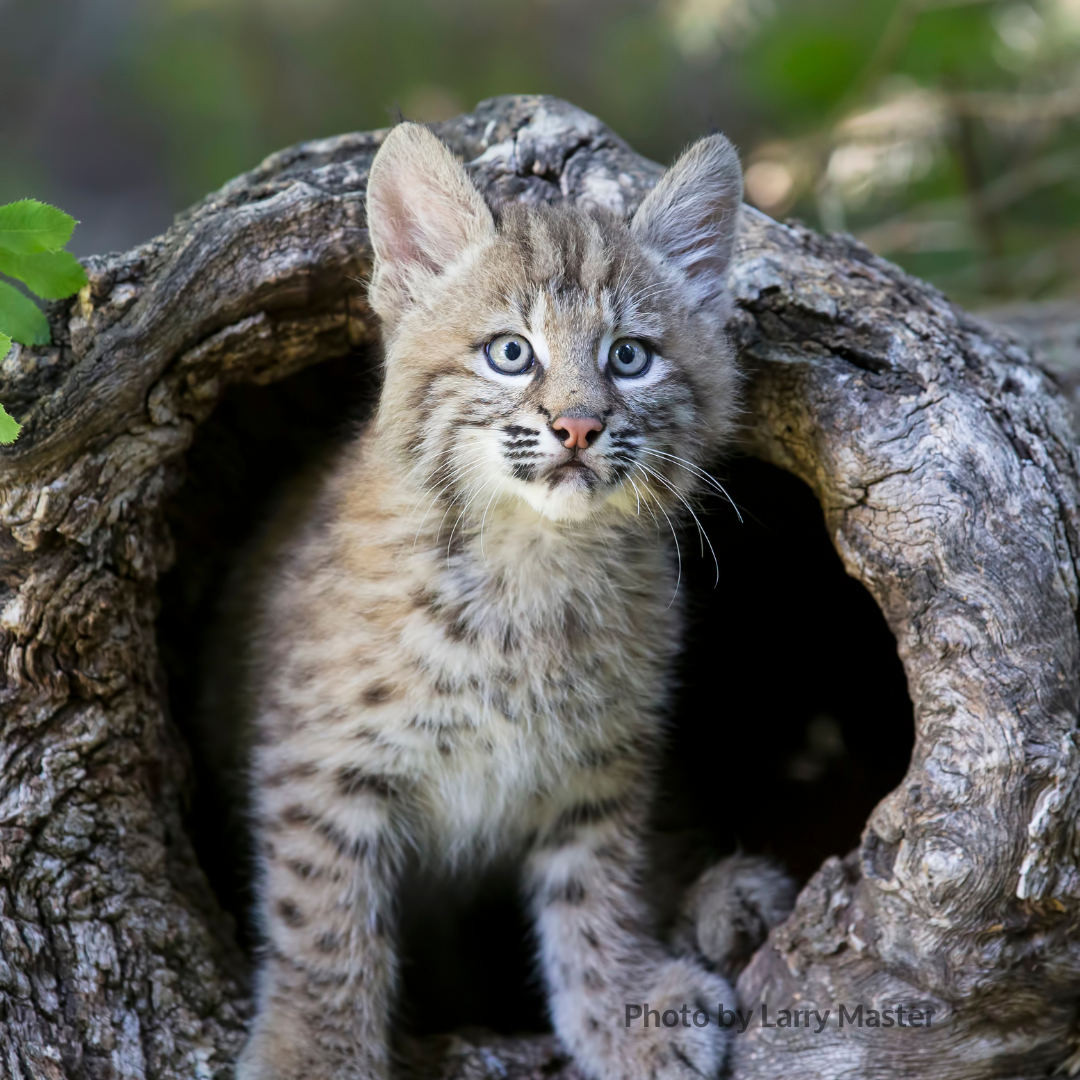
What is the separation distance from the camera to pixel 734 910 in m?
3.36

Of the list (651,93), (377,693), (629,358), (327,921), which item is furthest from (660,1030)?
(651,93)

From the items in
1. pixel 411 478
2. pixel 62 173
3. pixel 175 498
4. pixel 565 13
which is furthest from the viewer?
pixel 565 13

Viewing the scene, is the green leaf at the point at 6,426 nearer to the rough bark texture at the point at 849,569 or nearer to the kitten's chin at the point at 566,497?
the rough bark texture at the point at 849,569

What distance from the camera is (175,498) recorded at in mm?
3889

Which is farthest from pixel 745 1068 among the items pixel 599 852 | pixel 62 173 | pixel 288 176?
pixel 62 173

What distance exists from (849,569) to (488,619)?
98cm

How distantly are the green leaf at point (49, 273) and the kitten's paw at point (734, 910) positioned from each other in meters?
2.45

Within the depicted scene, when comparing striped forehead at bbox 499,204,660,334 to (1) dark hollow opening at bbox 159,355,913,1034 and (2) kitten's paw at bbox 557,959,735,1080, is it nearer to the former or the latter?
(1) dark hollow opening at bbox 159,355,913,1034

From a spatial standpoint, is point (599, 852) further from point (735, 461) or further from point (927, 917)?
point (735, 461)

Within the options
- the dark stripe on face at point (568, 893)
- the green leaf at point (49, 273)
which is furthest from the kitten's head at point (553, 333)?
the dark stripe on face at point (568, 893)

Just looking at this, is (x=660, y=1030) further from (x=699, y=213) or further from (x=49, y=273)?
(x=49, y=273)

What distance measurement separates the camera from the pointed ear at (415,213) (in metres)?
2.88

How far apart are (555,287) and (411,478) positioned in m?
0.61

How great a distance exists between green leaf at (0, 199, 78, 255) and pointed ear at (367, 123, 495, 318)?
0.76 m
